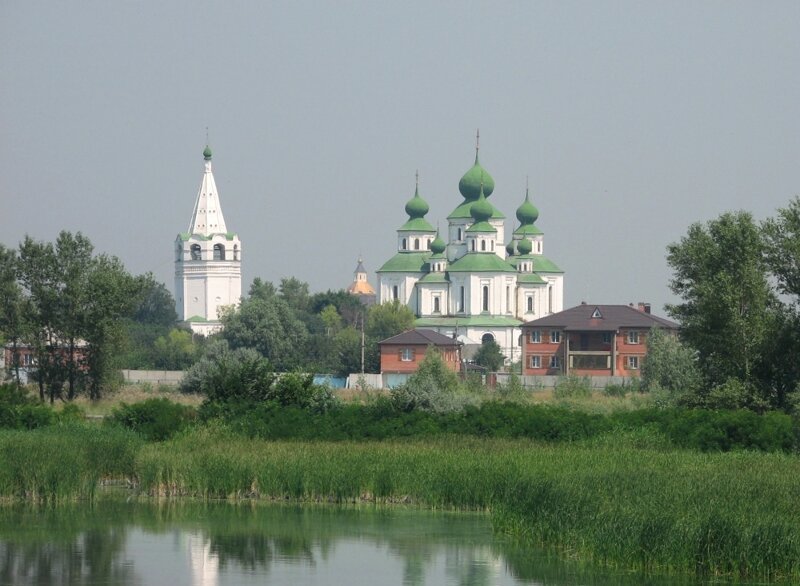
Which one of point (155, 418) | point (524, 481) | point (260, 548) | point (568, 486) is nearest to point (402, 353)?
point (155, 418)

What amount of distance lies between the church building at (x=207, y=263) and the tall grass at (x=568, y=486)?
10849cm

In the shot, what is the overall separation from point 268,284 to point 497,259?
21626mm

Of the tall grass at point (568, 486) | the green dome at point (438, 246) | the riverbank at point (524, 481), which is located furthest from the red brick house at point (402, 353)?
the tall grass at point (568, 486)

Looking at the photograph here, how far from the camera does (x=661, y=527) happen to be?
69.5 feet

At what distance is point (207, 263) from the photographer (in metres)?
141

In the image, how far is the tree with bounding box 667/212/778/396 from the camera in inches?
1590

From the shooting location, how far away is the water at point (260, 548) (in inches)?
858

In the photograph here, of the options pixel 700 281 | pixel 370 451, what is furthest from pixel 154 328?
pixel 370 451

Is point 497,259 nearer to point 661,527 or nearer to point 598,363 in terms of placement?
point 598,363

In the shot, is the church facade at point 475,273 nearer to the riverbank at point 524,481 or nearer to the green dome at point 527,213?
the green dome at point 527,213

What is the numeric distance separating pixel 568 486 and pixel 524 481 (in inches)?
41.4

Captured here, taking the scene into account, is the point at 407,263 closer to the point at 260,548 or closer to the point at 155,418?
the point at 155,418

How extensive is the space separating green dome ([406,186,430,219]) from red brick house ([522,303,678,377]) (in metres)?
28.9

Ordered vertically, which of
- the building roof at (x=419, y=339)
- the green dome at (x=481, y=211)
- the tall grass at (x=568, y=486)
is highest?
the green dome at (x=481, y=211)
